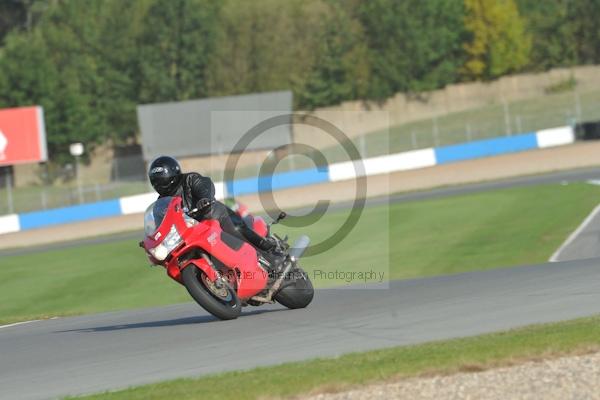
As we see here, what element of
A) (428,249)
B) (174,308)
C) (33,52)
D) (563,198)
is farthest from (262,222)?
(33,52)

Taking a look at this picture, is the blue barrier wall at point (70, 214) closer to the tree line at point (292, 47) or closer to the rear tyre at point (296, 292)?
the tree line at point (292, 47)

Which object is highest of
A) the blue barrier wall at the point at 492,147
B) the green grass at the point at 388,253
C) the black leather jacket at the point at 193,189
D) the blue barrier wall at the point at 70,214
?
the black leather jacket at the point at 193,189

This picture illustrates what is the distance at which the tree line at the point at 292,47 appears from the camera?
68562 mm

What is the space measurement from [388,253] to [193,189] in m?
10.9

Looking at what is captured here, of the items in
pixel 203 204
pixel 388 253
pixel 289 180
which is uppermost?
pixel 203 204

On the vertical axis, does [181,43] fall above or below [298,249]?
above

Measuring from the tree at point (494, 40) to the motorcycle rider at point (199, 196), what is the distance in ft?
199

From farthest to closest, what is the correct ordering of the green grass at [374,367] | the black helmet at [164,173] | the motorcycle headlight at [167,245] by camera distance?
the black helmet at [164,173], the motorcycle headlight at [167,245], the green grass at [374,367]

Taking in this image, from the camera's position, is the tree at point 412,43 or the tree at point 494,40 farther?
the tree at point 494,40

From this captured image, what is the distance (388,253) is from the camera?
70.2 ft

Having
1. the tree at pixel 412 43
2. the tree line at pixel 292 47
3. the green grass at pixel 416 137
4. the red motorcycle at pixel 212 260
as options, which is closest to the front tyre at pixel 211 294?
the red motorcycle at pixel 212 260

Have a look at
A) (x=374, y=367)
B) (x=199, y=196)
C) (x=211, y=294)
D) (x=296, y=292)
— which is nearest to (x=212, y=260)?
(x=211, y=294)

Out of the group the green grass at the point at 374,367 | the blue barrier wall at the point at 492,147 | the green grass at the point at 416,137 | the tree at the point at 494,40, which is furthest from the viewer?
the tree at the point at 494,40

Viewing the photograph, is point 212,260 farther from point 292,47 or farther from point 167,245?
point 292,47
